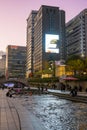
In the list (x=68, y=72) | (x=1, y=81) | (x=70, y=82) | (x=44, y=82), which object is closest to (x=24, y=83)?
(x=1, y=81)

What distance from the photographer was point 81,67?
123 m

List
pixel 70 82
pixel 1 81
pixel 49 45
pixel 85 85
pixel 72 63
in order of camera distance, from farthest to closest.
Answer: pixel 1 81, pixel 49 45, pixel 72 63, pixel 70 82, pixel 85 85

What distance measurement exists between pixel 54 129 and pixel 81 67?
109 m

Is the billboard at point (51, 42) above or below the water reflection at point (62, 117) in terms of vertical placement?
above

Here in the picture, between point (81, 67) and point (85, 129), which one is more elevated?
point (81, 67)

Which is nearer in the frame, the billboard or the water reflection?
the water reflection

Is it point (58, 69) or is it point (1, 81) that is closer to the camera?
point (58, 69)

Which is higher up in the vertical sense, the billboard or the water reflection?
the billboard

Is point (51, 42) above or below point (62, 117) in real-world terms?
above

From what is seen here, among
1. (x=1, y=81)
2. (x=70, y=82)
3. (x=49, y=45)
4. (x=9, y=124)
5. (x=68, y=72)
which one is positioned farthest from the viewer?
(x=1, y=81)

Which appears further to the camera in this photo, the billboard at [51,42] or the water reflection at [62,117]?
the billboard at [51,42]

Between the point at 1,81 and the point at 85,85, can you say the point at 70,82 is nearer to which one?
the point at 85,85

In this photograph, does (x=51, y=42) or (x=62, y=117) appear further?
(x=51, y=42)

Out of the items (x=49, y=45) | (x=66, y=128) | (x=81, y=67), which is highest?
(x=49, y=45)
